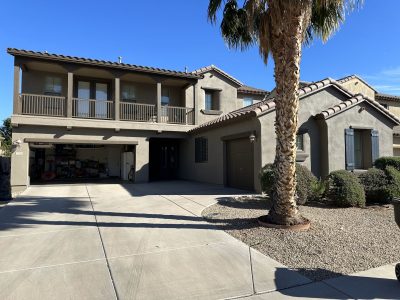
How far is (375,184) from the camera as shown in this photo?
1002 cm

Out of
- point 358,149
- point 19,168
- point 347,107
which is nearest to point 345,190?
point 347,107

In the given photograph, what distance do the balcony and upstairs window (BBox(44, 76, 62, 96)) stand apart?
64 centimetres

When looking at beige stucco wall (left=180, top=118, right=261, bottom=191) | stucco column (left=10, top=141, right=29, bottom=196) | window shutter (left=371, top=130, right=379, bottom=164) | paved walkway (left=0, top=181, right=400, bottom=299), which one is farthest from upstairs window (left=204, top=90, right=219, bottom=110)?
paved walkway (left=0, top=181, right=400, bottom=299)

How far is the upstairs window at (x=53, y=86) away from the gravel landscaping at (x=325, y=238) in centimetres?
1328

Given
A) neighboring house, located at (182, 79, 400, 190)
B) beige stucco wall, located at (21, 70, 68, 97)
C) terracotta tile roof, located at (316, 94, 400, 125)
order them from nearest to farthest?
neighboring house, located at (182, 79, 400, 190) < terracotta tile roof, located at (316, 94, 400, 125) < beige stucco wall, located at (21, 70, 68, 97)

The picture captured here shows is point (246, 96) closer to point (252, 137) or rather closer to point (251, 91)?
point (251, 91)

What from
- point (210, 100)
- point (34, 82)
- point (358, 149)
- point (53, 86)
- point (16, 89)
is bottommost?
point (358, 149)

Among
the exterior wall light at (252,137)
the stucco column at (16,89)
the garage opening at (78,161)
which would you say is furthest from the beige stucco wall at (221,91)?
the stucco column at (16,89)

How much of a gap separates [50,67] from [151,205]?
38.0 ft

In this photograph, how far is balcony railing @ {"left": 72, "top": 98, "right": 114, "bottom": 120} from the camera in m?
17.4

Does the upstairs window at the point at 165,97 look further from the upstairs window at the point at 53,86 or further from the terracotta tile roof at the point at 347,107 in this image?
the terracotta tile roof at the point at 347,107

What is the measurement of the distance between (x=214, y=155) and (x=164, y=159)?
6400 millimetres

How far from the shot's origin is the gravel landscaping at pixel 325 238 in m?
4.82

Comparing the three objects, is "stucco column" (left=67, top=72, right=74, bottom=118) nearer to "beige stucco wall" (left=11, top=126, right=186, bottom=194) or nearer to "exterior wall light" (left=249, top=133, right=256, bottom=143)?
"beige stucco wall" (left=11, top=126, right=186, bottom=194)
